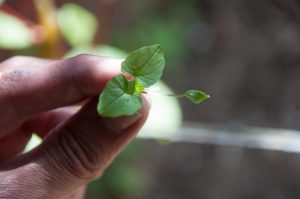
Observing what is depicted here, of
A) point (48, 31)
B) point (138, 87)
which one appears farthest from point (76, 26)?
point (138, 87)

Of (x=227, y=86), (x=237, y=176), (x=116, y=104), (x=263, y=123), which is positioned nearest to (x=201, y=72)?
(x=227, y=86)

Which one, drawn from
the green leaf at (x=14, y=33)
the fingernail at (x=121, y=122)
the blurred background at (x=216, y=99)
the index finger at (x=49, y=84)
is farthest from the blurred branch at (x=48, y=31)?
the fingernail at (x=121, y=122)

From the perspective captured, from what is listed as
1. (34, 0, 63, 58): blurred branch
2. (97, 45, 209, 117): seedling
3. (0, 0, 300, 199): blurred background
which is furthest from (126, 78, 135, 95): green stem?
(0, 0, 300, 199): blurred background

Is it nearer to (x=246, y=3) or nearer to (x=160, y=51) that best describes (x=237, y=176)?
(x=246, y=3)

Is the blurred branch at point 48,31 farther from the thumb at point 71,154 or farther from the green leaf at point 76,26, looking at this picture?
the thumb at point 71,154

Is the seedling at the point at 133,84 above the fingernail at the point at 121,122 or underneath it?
above

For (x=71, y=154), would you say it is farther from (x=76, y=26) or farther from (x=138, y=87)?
(x=76, y=26)

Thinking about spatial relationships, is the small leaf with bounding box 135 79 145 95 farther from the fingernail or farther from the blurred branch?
the blurred branch
